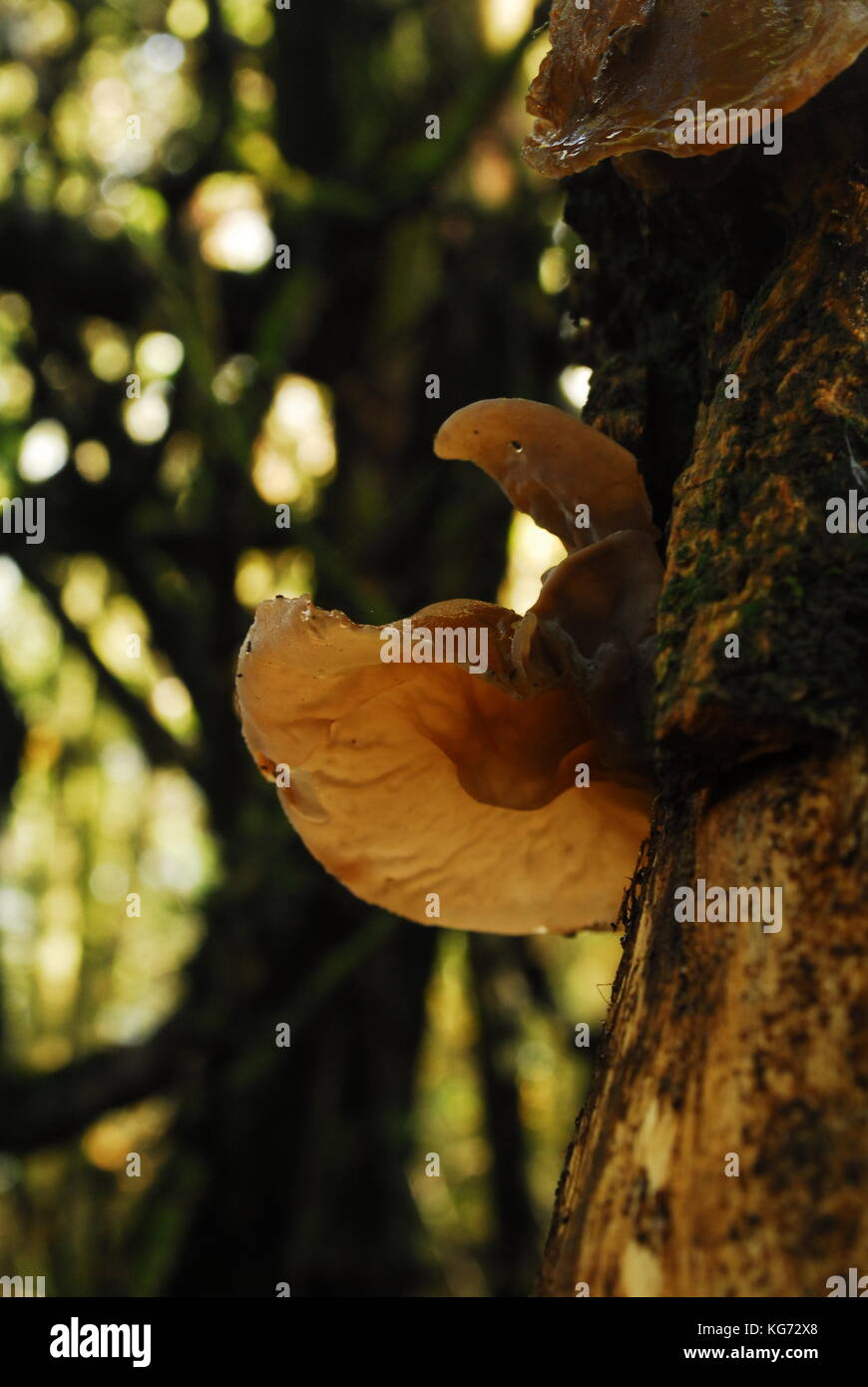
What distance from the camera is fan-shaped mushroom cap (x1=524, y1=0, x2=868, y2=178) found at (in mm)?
1385

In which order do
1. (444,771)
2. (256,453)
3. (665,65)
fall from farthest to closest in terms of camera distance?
(256,453)
(444,771)
(665,65)

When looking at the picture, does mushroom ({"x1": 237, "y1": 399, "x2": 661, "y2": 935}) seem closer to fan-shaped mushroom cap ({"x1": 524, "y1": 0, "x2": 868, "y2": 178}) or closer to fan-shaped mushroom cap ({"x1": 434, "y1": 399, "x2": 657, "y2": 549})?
fan-shaped mushroom cap ({"x1": 434, "y1": 399, "x2": 657, "y2": 549})

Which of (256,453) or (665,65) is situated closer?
(665,65)

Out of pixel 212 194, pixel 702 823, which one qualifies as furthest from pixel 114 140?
pixel 702 823

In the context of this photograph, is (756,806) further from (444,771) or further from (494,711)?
(444,771)

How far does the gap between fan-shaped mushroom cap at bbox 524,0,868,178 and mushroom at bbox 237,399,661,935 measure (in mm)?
383

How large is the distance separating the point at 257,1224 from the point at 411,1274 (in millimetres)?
998

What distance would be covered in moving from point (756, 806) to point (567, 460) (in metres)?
0.68

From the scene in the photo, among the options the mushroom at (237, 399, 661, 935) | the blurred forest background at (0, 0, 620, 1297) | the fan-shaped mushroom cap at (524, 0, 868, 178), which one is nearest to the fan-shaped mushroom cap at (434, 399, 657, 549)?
the mushroom at (237, 399, 661, 935)

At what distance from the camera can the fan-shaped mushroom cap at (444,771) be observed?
5.33ft

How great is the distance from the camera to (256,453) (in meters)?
4.68

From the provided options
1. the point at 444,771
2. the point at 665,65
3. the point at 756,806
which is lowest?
the point at 756,806

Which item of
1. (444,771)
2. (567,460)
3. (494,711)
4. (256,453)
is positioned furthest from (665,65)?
(256,453)

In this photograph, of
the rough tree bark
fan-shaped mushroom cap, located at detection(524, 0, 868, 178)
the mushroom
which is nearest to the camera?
the rough tree bark
